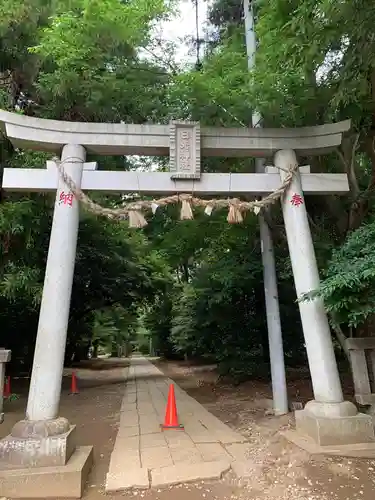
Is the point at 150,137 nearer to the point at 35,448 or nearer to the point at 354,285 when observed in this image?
the point at 354,285

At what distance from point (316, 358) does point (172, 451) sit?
2383 millimetres

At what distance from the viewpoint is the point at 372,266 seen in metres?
4.67

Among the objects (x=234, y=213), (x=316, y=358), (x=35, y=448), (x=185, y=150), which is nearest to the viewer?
(x=35, y=448)

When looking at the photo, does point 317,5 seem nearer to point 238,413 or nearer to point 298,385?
point 238,413

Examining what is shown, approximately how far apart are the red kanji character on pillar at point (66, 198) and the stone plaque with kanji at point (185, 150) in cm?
155

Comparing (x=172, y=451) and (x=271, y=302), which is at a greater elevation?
(x=271, y=302)

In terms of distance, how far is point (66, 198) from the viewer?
5.75 metres

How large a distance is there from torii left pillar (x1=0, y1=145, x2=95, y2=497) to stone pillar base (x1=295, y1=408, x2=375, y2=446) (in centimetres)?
293

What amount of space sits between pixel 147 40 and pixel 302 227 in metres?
5.14

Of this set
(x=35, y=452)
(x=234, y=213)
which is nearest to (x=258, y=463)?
(x=35, y=452)

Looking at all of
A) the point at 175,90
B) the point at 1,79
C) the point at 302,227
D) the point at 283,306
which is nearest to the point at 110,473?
the point at 302,227

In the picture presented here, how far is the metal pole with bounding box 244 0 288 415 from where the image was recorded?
23.4 ft

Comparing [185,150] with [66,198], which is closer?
[66,198]

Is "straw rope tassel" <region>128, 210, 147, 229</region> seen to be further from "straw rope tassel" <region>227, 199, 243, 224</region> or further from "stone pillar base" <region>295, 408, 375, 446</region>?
"stone pillar base" <region>295, 408, 375, 446</region>
